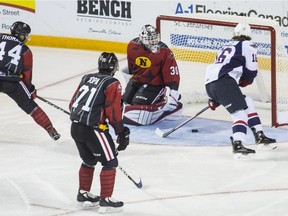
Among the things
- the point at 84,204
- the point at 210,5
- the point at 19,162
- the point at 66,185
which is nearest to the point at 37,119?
the point at 19,162

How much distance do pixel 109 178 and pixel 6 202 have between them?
2.38 ft

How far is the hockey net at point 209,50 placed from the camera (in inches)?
318

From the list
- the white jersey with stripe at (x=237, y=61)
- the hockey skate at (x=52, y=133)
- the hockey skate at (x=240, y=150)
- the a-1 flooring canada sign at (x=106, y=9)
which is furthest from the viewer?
the a-1 flooring canada sign at (x=106, y=9)

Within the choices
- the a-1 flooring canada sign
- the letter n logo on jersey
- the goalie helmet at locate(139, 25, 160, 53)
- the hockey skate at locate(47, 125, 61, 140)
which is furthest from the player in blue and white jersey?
the a-1 flooring canada sign

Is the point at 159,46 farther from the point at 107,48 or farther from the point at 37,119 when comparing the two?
the point at 107,48

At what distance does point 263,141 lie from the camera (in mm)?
7277

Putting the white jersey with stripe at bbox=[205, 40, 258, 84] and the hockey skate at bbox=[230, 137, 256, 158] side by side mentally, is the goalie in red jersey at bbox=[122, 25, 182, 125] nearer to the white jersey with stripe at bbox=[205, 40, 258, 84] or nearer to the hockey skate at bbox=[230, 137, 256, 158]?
the white jersey with stripe at bbox=[205, 40, 258, 84]

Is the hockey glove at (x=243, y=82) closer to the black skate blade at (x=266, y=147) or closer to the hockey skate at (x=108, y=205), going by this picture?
the black skate blade at (x=266, y=147)

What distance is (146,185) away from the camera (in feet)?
21.5

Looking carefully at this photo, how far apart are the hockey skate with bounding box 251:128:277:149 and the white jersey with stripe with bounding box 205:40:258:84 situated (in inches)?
15.9

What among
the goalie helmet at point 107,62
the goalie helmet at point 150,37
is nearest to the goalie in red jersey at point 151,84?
the goalie helmet at point 150,37

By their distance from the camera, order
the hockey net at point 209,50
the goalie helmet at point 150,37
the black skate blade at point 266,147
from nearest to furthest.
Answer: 1. the black skate blade at point 266,147
2. the goalie helmet at point 150,37
3. the hockey net at point 209,50

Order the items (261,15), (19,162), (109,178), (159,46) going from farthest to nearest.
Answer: (261,15) < (159,46) < (19,162) < (109,178)

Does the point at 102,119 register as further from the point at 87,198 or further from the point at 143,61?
the point at 143,61
